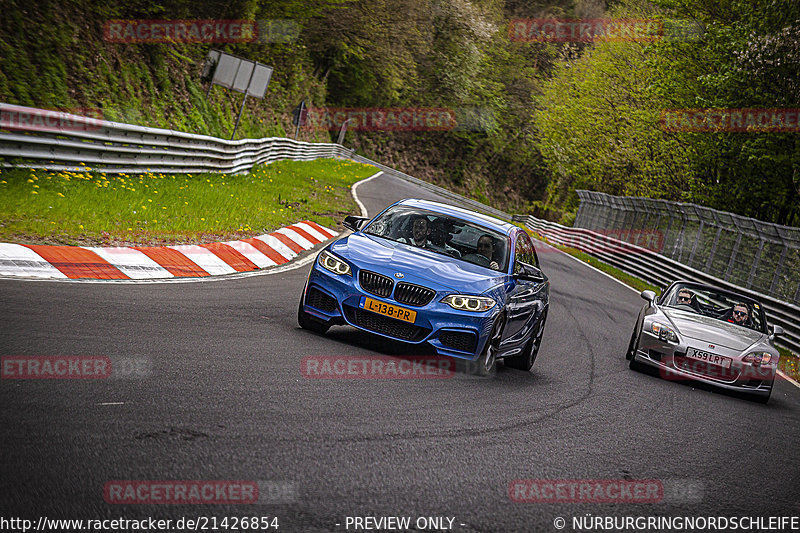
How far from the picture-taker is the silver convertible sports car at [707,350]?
10516 mm

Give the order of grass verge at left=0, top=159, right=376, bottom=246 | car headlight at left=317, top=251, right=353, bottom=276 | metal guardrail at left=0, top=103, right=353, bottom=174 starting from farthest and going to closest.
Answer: metal guardrail at left=0, top=103, right=353, bottom=174
grass verge at left=0, top=159, right=376, bottom=246
car headlight at left=317, top=251, right=353, bottom=276

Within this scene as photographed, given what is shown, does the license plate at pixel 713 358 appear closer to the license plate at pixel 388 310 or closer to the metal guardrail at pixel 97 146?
the license plate at pixel 388 310

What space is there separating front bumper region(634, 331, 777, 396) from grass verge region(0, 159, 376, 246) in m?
6.50

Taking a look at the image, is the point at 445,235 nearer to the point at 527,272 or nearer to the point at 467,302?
the point at 527,272

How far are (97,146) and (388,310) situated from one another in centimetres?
893

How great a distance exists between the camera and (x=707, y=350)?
1050cm

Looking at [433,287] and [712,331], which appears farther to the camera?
[712,331]

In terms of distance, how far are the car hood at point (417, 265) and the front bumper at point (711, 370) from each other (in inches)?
129

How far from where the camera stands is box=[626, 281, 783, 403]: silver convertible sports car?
34.5ft

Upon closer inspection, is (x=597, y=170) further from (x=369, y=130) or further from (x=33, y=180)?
(x=33, y=180)

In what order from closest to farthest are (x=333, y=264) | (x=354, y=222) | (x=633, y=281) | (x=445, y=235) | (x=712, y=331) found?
1. (x=333, y=264)
2. (x=445, y=235)
3. (x=354, y=222)
4. (x=712, y=331)
5. (x=633, y=281)

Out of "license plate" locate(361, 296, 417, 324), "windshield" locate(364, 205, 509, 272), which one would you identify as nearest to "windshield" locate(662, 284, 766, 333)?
"windshield" locate(364, 205, 509, 272)

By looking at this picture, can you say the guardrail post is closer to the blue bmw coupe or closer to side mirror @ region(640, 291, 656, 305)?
side mirror @ region(640, 291, 656, 305)

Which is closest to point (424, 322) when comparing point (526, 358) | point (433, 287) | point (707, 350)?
point (433, 287)
